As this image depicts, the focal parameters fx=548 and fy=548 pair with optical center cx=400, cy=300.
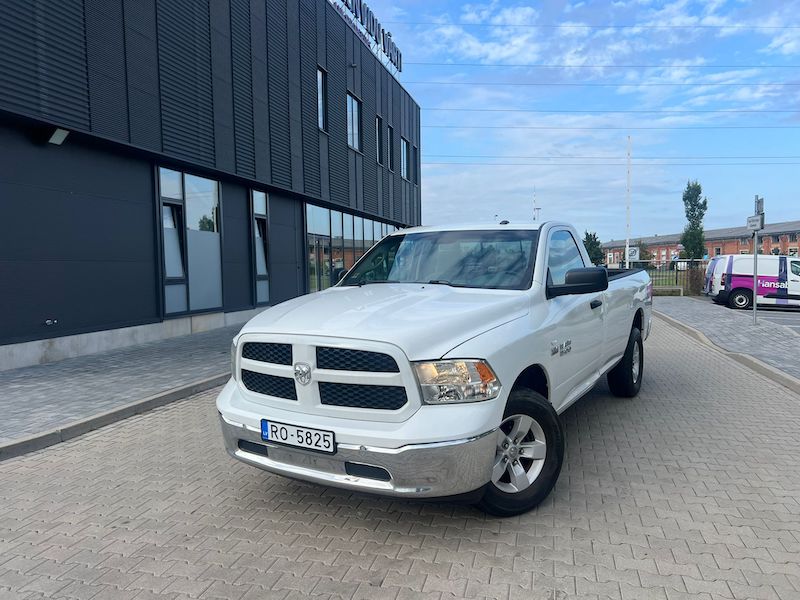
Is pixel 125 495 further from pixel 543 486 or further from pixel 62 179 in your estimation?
pixel 62 179

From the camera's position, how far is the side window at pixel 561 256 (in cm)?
439

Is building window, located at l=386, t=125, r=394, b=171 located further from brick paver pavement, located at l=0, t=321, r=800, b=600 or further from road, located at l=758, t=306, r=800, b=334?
brick paver pavement, located at l=0, t=321, r=800, b=600

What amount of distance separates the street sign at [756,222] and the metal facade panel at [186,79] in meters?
12.3

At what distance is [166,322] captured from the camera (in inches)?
443

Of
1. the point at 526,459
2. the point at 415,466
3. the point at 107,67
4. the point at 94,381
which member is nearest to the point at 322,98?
the point at 107,67

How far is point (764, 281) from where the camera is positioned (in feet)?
63.9

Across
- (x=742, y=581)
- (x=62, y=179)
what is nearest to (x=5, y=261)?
(x=62, y=179)

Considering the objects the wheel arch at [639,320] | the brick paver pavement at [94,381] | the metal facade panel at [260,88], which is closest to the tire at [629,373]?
the wheel arch at [639,320]

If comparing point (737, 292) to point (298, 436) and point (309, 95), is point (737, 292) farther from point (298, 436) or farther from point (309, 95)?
point (298, 436)

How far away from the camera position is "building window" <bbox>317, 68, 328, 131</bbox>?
17.8 meters

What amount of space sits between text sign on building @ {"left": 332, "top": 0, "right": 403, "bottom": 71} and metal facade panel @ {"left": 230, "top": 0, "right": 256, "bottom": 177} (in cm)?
695

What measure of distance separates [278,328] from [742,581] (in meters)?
2.78

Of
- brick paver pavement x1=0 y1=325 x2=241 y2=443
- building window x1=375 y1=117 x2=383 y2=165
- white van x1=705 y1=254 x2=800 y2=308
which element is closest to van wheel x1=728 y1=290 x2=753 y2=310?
white van x1=705 y1=254 x2=800 y2=308

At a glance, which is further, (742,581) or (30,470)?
(30,470)
